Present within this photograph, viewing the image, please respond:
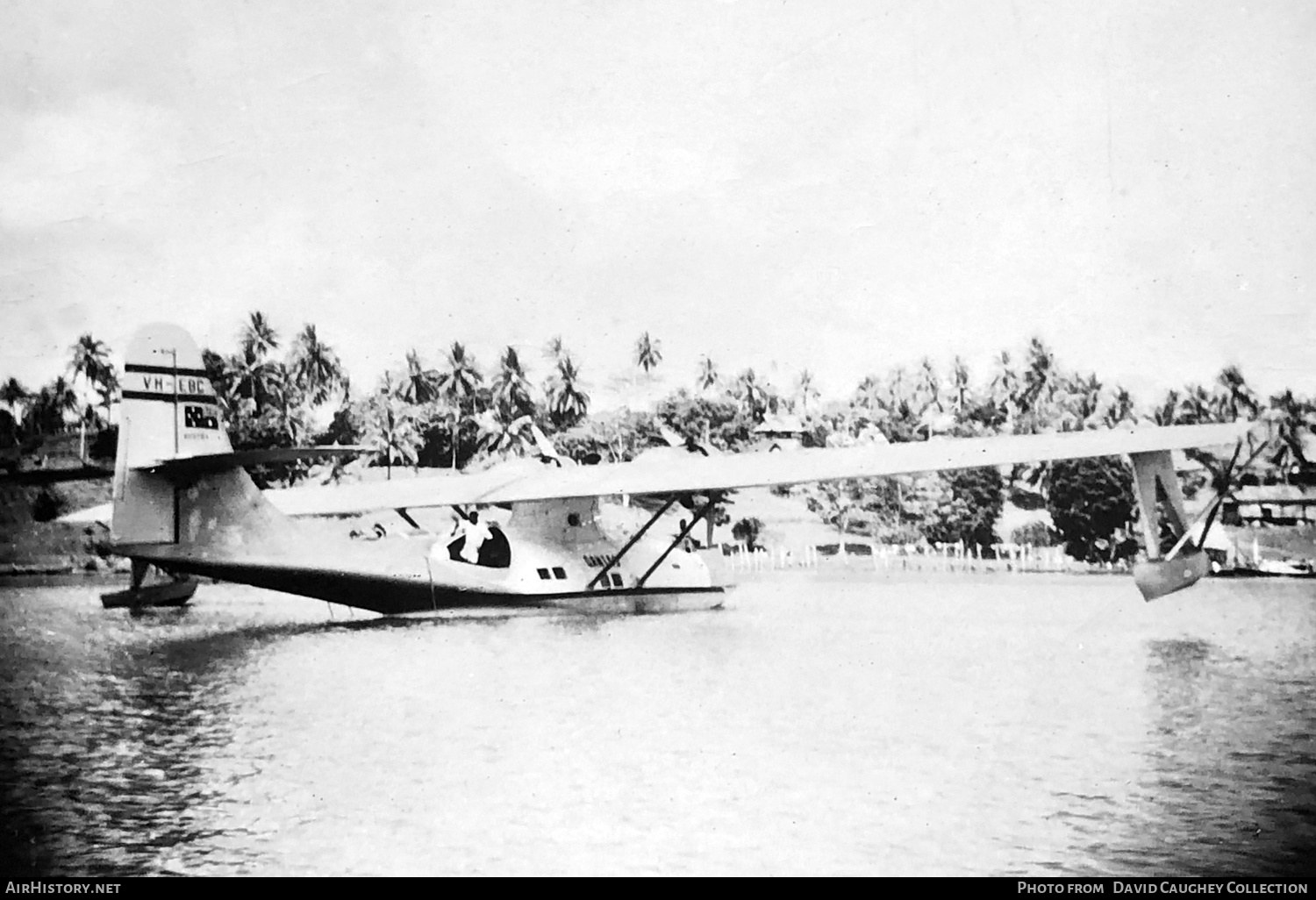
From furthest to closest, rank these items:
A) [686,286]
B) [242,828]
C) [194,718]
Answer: [686,286]
[194,718]
[242,828]

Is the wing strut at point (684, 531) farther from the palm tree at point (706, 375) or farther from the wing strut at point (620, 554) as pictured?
the palm tree at point (706, 375)

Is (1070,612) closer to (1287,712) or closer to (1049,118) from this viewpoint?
(1287,712)

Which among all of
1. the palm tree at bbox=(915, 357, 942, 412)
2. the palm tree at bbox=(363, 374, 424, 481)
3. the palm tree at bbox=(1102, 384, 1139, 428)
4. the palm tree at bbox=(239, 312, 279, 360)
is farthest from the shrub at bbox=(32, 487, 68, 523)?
the palm tree at bbox=(1102, 384, 1139, 428)

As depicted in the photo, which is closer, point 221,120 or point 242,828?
point 242,828

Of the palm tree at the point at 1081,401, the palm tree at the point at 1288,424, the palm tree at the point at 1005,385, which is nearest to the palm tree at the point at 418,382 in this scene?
the palm tree at the point at 1005,385

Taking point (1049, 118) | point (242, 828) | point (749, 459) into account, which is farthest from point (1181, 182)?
point (242, 828)

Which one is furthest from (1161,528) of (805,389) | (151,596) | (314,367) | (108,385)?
(108,385)

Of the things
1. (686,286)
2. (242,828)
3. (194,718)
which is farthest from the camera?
(686,286)
